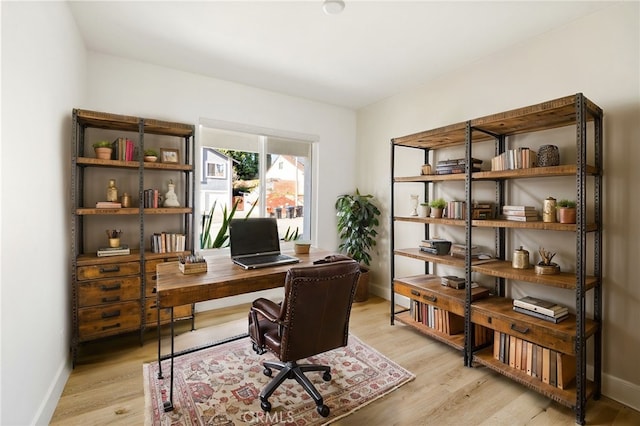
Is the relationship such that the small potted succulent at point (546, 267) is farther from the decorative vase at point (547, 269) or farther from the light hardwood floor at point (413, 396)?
the light hardwood floor at point (413, 396)

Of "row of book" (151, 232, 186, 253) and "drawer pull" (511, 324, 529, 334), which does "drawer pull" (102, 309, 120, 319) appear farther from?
"drawer pull" (511, 324, 529, 334)

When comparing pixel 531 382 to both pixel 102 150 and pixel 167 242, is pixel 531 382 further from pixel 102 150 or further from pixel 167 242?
pixel 102 150

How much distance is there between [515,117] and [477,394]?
6.68ft

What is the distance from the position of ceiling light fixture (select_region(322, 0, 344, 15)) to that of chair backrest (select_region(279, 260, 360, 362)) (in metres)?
1.81

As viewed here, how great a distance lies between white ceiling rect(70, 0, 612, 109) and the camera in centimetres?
224

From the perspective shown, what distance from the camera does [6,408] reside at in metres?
1.32

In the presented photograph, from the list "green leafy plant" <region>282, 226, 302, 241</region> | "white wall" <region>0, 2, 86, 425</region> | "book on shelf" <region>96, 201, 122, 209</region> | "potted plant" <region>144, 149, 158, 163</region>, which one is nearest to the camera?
"white wall" <region>0, 2, 86, 425</region>

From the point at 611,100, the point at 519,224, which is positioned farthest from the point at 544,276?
the point at 611,100

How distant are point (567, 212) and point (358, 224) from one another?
2361mm


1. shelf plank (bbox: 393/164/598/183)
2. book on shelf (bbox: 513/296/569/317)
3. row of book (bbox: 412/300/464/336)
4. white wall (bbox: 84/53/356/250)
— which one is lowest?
row of book (bbox: 412/300/464/336)

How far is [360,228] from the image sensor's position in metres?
4.18

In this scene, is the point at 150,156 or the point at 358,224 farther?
the point at 358,224

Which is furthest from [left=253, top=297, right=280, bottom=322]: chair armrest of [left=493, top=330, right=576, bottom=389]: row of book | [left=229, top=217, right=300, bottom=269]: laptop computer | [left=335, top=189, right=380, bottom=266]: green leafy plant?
[left=335, top=189, right=380, bottom=266]: green leafy plant

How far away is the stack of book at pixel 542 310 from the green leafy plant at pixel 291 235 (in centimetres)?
284
